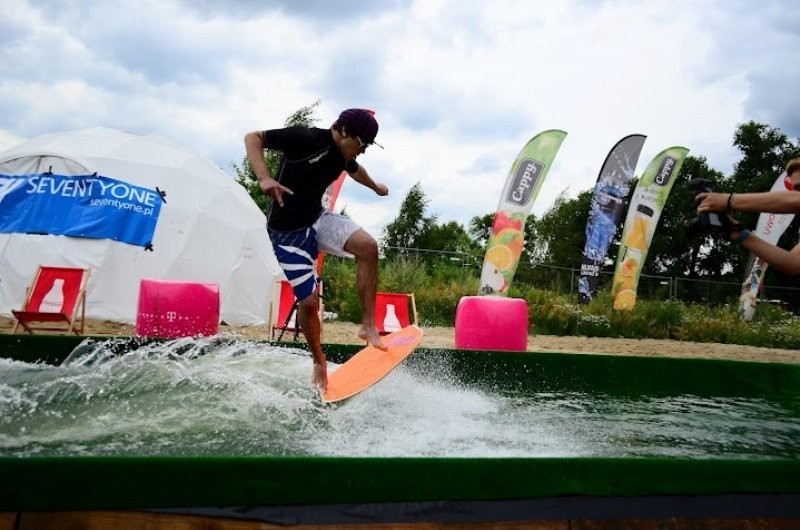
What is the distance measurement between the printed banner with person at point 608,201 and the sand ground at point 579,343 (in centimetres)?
254

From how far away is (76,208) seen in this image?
11.2 meters

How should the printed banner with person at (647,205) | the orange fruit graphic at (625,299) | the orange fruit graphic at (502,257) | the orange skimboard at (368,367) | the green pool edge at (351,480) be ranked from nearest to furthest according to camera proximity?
1. the green pool edge at (351,480)
2. the orange skimboard at (368,367)
3. the orange fruit graphic at (502,257)
4. the orange fruit graphic at (625,299)
5. the printed banner with person at (647,205)

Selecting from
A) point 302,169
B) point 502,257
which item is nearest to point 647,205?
point 502,257

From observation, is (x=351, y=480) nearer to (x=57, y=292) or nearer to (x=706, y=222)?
(x=706, y=222)

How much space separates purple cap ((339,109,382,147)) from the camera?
12.5 feet

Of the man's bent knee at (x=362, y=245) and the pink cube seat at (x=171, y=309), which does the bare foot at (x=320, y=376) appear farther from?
the pink cube seat at (x=171, y=309)

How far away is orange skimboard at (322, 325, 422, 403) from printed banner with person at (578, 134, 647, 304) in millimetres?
12139

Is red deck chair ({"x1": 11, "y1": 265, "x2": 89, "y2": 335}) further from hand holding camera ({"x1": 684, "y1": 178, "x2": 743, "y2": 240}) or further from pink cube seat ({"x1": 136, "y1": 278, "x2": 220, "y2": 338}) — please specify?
hand holding camera ({"x1": 684, "y1": 178, "x2": 743, "y2": 240})

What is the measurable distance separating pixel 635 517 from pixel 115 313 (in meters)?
10.5

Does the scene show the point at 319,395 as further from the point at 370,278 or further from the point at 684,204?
the point at 684,204

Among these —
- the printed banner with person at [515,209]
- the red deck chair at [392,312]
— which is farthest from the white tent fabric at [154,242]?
the printed banner with person at [515,209]

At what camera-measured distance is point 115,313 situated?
1079cm

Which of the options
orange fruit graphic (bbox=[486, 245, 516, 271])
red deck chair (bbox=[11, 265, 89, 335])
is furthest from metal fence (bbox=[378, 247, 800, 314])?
red deck chair (bbox=[11, 265, 89, 335])

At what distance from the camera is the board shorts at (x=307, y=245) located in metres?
3.98
